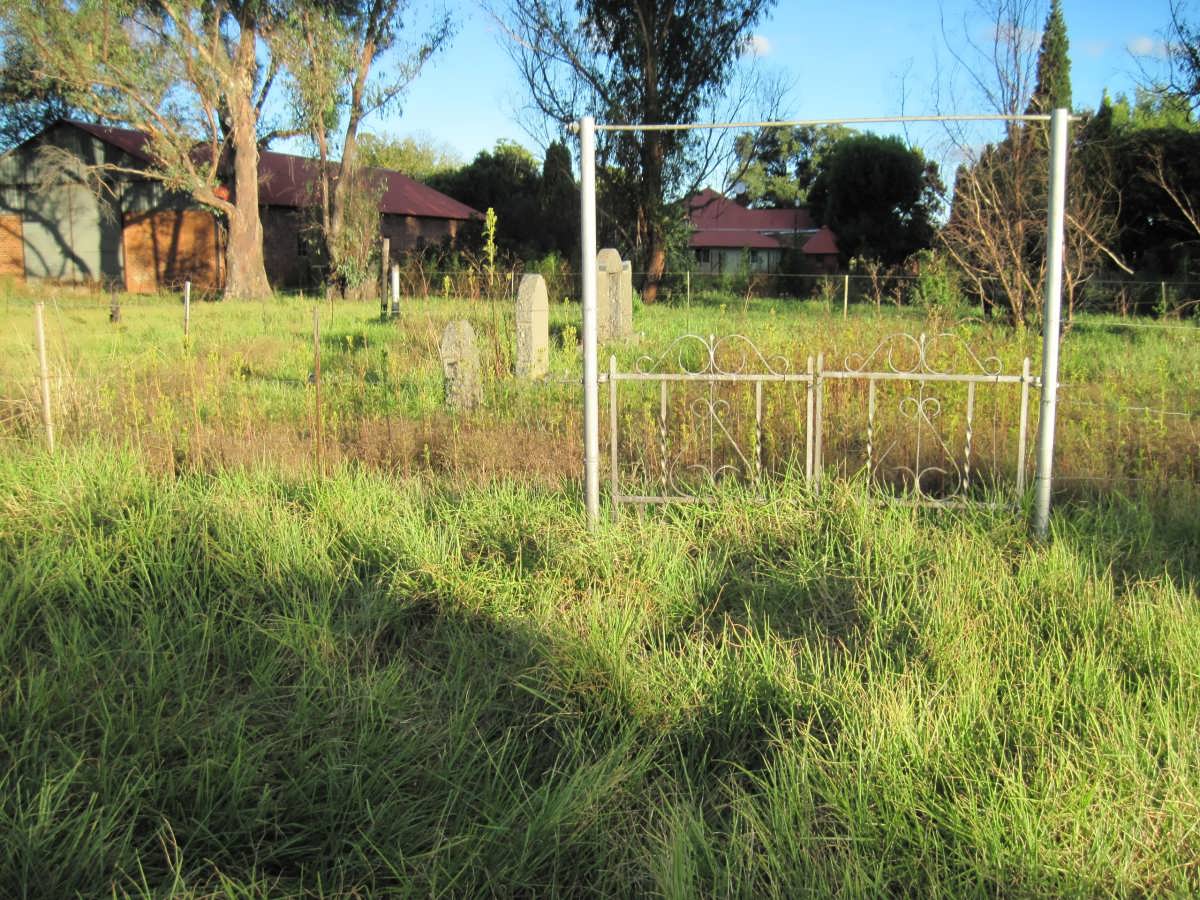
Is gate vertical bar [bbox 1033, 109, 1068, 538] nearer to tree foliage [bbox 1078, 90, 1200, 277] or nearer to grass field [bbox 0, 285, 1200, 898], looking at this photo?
grass field [bbox 0, 285, 1200, 898]

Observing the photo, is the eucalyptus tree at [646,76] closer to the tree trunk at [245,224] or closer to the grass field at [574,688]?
the tree trunk at [245,224]

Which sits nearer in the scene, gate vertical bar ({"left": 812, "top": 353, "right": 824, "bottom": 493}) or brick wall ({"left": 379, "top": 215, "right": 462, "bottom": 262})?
gate vertical bar ({"left": 812, "top": 353, "right": 824, "bottom": 493})

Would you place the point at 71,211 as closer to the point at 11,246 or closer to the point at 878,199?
the point at 11,246

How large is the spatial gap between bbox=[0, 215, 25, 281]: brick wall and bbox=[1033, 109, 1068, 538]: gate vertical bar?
2993 cm

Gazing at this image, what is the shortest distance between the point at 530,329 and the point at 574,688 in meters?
6.50

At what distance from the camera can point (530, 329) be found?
947cm

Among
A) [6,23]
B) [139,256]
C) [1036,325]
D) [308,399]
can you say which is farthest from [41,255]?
[1036,325]

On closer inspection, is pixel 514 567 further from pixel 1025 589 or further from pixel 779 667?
pixel 1025 589

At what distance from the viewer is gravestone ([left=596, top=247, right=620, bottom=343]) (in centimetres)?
1321

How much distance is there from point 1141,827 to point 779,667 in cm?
118

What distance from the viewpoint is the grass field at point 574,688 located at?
2.48 meters

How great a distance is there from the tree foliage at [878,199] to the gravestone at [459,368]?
2841cm

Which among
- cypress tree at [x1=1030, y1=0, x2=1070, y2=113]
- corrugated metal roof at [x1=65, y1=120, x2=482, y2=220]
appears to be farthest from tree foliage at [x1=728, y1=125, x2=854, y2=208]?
cypress tree at [x1=1030, y1=0, x2=1070, y2=113]

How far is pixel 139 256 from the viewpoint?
28344mm
